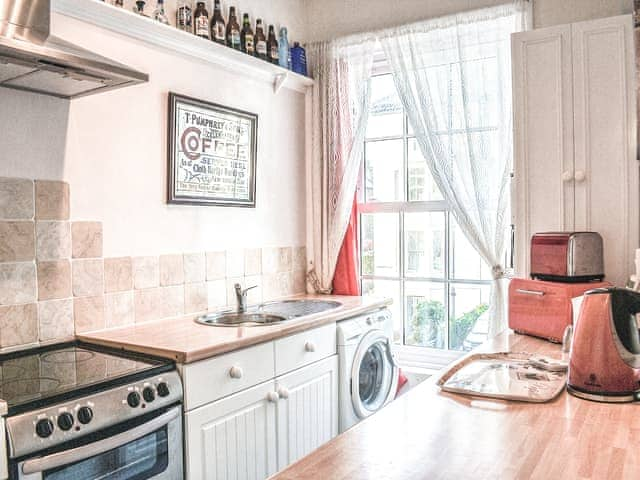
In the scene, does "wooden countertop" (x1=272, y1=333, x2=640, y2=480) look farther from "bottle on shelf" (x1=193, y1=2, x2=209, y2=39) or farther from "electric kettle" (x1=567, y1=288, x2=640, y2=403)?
"bottle on shelf" (x1=193, y1=2, x2=209, y2=39)

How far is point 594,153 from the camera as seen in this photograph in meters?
2.44

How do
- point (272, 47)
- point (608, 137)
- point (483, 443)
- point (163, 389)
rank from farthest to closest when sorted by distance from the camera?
point (272, 47), point (608, 137), point (163, 389), point (483, 443)

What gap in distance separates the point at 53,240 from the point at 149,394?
31.3 inches

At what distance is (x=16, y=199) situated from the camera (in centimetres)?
205

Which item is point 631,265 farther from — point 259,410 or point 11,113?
point 11,113

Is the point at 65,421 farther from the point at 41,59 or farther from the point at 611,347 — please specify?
the point at 611,347

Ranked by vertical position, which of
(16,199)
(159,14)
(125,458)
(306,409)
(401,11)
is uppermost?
(401,11)

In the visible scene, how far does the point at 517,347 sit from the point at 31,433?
5.17ft

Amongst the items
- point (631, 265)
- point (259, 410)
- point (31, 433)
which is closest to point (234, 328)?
point (259, 410)

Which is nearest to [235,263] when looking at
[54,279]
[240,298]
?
[240,298]

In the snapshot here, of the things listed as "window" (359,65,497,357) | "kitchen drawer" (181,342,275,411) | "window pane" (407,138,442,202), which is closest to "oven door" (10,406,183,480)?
"kitchen drawer" (181,342,275,411)

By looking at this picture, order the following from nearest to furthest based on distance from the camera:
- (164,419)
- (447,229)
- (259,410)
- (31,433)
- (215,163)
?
(31,433) < (164,419) < (259,410) < (215,163) < (447,229)

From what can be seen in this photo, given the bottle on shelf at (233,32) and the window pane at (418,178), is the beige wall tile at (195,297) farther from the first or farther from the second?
the window pane at (418,178)

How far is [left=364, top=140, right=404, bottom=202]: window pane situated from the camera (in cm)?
360
